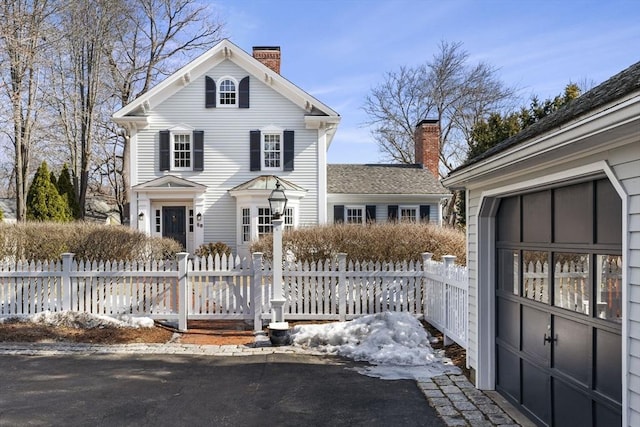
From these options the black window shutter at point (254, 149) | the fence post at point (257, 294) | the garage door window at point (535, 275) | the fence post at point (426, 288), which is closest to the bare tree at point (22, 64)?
the black window shutter at point (254, 149)

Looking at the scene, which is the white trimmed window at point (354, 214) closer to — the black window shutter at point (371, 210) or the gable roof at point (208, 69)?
the black window shutter at point (371, 210)

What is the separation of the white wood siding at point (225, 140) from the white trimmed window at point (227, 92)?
225 mm

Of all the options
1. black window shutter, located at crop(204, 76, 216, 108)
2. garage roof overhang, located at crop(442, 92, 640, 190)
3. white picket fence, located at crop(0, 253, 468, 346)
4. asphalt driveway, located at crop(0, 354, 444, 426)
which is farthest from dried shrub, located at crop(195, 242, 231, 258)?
garage roof overhang, located at crop(442, 92, 640, 190)

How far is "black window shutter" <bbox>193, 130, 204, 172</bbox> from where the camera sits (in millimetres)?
18516

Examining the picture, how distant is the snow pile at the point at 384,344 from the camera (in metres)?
6.86

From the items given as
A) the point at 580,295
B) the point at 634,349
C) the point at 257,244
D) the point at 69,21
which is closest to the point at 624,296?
the point at 634,349

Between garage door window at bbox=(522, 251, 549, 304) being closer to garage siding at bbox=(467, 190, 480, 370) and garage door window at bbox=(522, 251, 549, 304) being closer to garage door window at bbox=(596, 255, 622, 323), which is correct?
garage door window at bbox=(596, 255, 622, 323)

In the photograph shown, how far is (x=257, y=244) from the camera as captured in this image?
12258 millimetres

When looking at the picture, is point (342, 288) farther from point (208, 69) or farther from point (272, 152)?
point (208, 69)

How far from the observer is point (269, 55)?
20391 mm

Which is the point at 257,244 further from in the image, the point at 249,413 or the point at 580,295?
the point at 580,295

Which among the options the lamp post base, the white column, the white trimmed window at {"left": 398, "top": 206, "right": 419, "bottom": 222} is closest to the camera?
the lamp post base

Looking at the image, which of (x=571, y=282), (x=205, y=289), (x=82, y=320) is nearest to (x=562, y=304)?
(x=571, y=282)

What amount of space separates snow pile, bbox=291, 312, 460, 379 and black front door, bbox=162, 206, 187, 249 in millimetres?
11140
